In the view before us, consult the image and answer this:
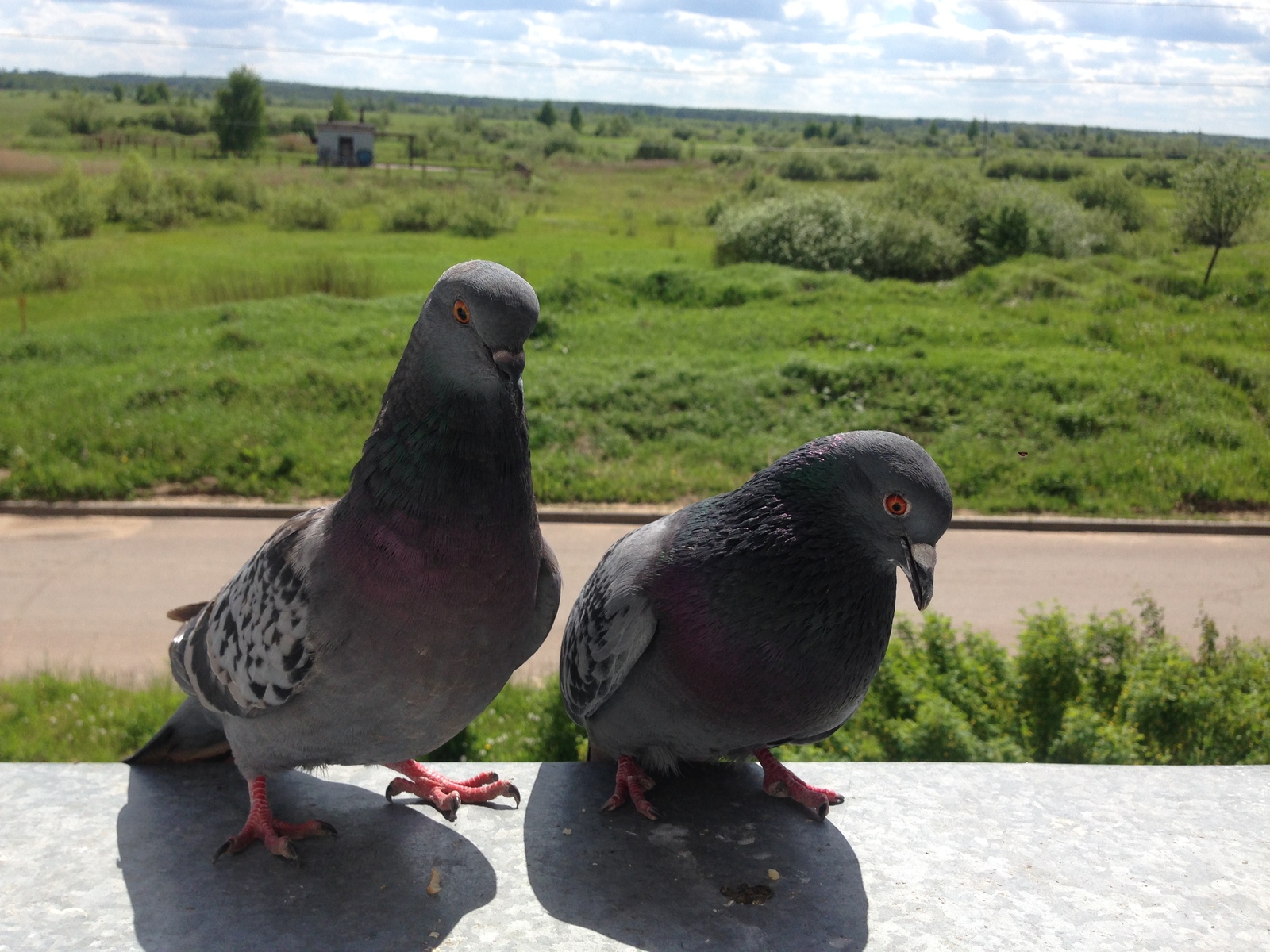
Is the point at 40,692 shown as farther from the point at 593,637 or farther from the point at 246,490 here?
the point at 593,637

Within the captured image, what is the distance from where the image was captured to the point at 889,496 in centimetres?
228

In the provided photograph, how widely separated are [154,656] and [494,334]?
23.8 ft

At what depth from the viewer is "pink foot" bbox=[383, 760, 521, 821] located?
282cm

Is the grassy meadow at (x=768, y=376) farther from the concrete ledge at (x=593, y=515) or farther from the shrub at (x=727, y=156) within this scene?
the shrub at (x=727, y=156)

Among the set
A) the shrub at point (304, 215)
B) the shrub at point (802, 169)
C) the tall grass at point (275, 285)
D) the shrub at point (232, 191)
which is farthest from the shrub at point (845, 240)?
the shrub at point (802, 169)

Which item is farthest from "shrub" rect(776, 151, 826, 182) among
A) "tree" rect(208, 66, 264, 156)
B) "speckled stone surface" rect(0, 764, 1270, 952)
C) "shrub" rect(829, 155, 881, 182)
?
"speckled stone surface" rect(0, 764, 1270, 952)

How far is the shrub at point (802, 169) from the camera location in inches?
2163

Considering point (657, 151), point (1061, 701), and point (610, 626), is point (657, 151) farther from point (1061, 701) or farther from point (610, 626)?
point (610, 626)

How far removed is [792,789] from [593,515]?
8.55 m

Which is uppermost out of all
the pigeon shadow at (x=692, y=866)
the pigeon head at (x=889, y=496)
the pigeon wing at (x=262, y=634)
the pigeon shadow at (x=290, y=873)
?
the pigeon head at (x=889, y=496)

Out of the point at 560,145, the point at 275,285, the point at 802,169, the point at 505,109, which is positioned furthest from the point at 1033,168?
the point at 505,109

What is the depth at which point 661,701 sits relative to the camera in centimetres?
261

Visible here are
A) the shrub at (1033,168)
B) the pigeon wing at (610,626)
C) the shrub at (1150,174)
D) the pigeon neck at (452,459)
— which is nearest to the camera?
the pigeon neck at (452,459)

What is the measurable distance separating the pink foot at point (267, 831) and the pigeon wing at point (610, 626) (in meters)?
0.78
